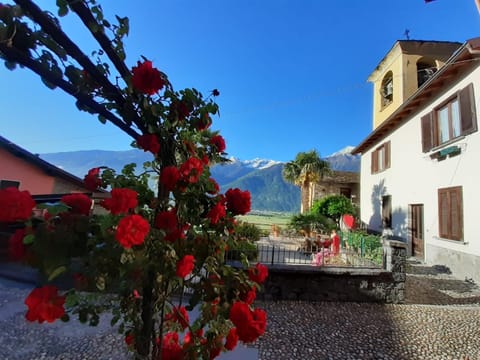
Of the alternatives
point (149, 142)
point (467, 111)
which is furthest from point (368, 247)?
point (149, 142)

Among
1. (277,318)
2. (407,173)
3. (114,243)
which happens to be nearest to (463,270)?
(407,173)

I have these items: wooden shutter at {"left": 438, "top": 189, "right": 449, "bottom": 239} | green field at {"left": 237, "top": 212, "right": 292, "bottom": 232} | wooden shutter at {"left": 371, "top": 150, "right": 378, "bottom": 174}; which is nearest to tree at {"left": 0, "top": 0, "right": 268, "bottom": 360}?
wooden shutter at {"left": 438, "top": 189, "right": 449, "bottom": 239}

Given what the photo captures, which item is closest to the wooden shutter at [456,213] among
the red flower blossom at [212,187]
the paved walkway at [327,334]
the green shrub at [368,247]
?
the paved walkway at [327,334]

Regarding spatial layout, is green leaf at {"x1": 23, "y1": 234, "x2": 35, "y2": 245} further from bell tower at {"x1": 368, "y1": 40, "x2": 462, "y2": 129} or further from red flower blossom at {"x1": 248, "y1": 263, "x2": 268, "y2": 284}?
bell tower at {"x1": 368, "y1": 40, "x2": 462, "y2": 129}

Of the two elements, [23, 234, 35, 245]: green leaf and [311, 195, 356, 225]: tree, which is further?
[311, 195, 356, 225]: tree

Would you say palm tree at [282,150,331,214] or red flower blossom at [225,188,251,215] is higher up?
palm tree at [282,150,331,214]

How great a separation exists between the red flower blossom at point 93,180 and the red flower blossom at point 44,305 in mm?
623

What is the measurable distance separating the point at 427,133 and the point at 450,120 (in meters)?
1.00

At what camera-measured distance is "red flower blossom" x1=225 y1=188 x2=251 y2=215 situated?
1627 mm

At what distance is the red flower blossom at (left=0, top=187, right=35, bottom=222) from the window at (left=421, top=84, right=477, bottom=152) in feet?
30.9

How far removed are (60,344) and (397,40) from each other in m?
16.8

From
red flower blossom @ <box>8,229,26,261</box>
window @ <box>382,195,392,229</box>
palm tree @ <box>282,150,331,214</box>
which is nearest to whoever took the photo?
red flower blossom @ <box>8,229,26,261</box>

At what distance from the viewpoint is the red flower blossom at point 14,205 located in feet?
3.30

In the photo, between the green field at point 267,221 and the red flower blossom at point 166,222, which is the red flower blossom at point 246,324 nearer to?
the red flower blossom at point 166,222
